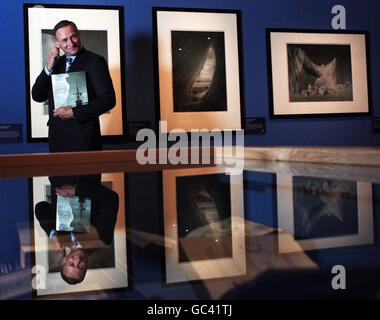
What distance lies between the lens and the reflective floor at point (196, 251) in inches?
9.8

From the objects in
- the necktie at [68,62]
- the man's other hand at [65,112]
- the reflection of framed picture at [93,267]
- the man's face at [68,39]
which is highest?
the man's face at [68,39]

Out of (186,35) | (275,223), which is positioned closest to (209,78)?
(186,35)

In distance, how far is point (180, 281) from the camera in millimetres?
258

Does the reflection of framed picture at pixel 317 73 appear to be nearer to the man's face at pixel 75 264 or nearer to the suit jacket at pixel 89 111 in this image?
the suit jacket at pixel 89 111

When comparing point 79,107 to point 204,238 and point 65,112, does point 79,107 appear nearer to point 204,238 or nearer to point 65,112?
point 65,112

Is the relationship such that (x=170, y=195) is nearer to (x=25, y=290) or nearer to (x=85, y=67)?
(x=25, y=290)

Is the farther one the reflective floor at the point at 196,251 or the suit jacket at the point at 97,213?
the suit jacket at the point at 97,213

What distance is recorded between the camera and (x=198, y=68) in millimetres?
3537

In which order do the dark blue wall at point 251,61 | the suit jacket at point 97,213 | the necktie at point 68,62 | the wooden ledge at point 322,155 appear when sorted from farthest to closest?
the dark blue wall at point 251,61 → the necktie at point 68,62 → the wooden ledge at point 322,155 → the suit jacket at point 97,213

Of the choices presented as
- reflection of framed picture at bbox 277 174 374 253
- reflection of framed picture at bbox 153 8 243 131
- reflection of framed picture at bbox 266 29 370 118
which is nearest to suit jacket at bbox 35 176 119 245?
reflection of framed picture at bbox 277 174 374 253

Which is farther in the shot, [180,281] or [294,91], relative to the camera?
[294,91]

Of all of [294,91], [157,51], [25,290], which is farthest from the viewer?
[294,91]

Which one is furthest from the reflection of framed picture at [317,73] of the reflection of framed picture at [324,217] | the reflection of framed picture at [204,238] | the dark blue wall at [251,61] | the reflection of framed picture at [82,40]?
the reflection of framed picture at [204,238]

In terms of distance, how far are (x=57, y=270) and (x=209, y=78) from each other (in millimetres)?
3371
